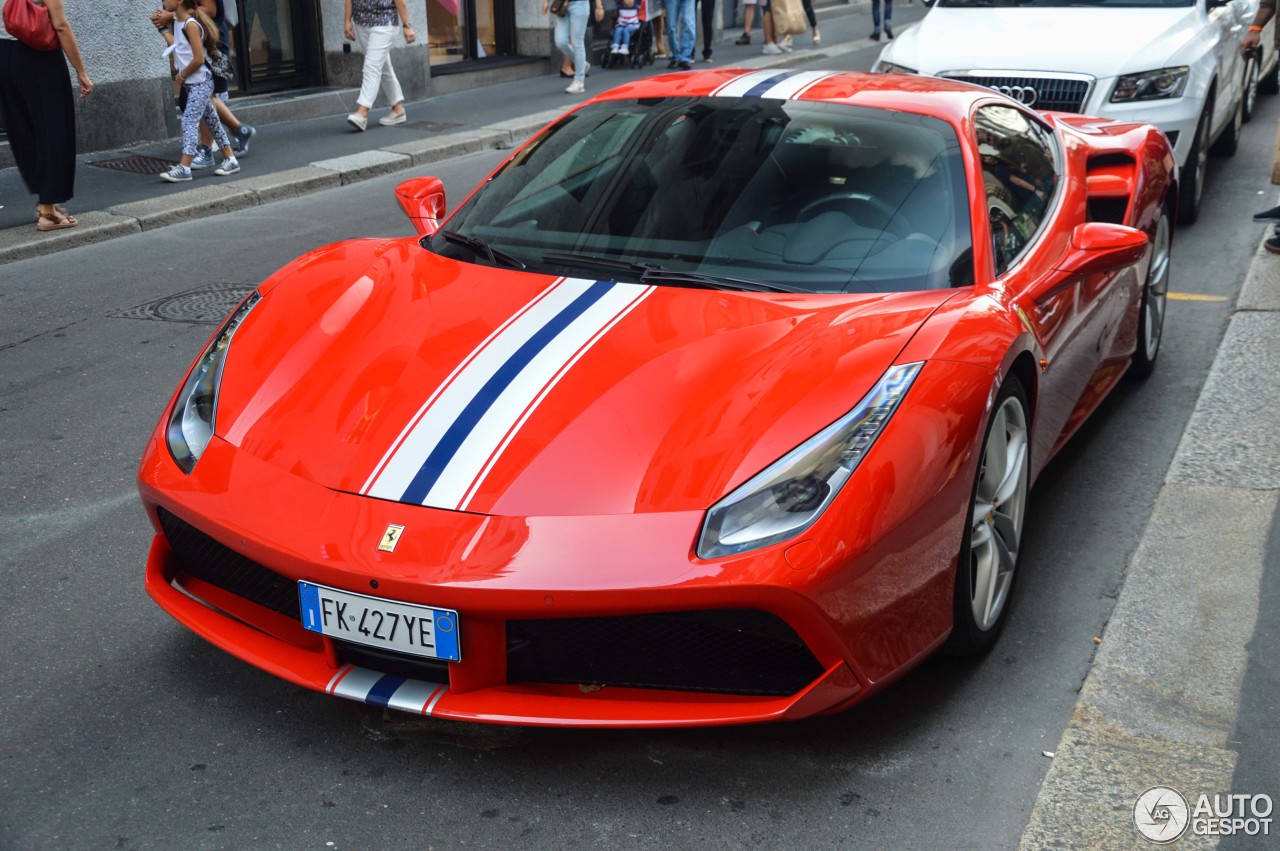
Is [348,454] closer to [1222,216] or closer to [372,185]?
[1222,216]

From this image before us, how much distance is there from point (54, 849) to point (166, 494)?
0.81m

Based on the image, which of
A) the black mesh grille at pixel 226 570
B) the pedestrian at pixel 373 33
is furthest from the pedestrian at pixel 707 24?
the black mesh grille at pixel 226 570

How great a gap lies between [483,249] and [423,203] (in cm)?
72

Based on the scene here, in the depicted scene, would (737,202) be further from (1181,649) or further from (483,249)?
(1181,649)

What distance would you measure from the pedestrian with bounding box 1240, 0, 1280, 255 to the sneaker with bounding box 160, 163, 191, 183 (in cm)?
746

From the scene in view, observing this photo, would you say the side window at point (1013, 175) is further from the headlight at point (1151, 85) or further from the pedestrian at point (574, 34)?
the pedestrian at point (574, 34)

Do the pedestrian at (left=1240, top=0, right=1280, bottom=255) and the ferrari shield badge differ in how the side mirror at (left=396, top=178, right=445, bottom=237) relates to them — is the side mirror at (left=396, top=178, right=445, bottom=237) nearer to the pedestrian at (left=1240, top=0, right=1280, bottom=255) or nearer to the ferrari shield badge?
the ferrari shield badge

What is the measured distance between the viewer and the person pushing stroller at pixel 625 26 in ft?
59.0

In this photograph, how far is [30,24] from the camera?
8039 millimetres

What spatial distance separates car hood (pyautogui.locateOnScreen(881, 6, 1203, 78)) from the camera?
7992 millimetres

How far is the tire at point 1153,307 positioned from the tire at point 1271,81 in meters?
8.79

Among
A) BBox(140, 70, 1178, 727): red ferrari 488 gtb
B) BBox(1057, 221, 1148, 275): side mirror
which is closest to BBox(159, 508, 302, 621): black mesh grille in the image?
BBox(140, 70, 1178, 727): red ferrari 488 gtb

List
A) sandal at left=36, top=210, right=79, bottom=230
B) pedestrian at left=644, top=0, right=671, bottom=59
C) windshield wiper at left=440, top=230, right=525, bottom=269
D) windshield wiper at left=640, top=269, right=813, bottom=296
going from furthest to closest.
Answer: pedestrian at left=644, top=0, right=671, bottom=59
sandal at left=36, top=210, right=79, bottom=230
windshield wiper at left=440, top=230, right=525, bottom=269
windshield wiper at left=640, top=269, right=813, bottom=296

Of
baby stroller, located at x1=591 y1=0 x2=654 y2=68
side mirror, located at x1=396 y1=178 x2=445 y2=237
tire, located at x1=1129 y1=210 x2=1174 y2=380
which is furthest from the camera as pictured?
baby stroller, located at x1=591 y1=0 x2=654 y2=68
